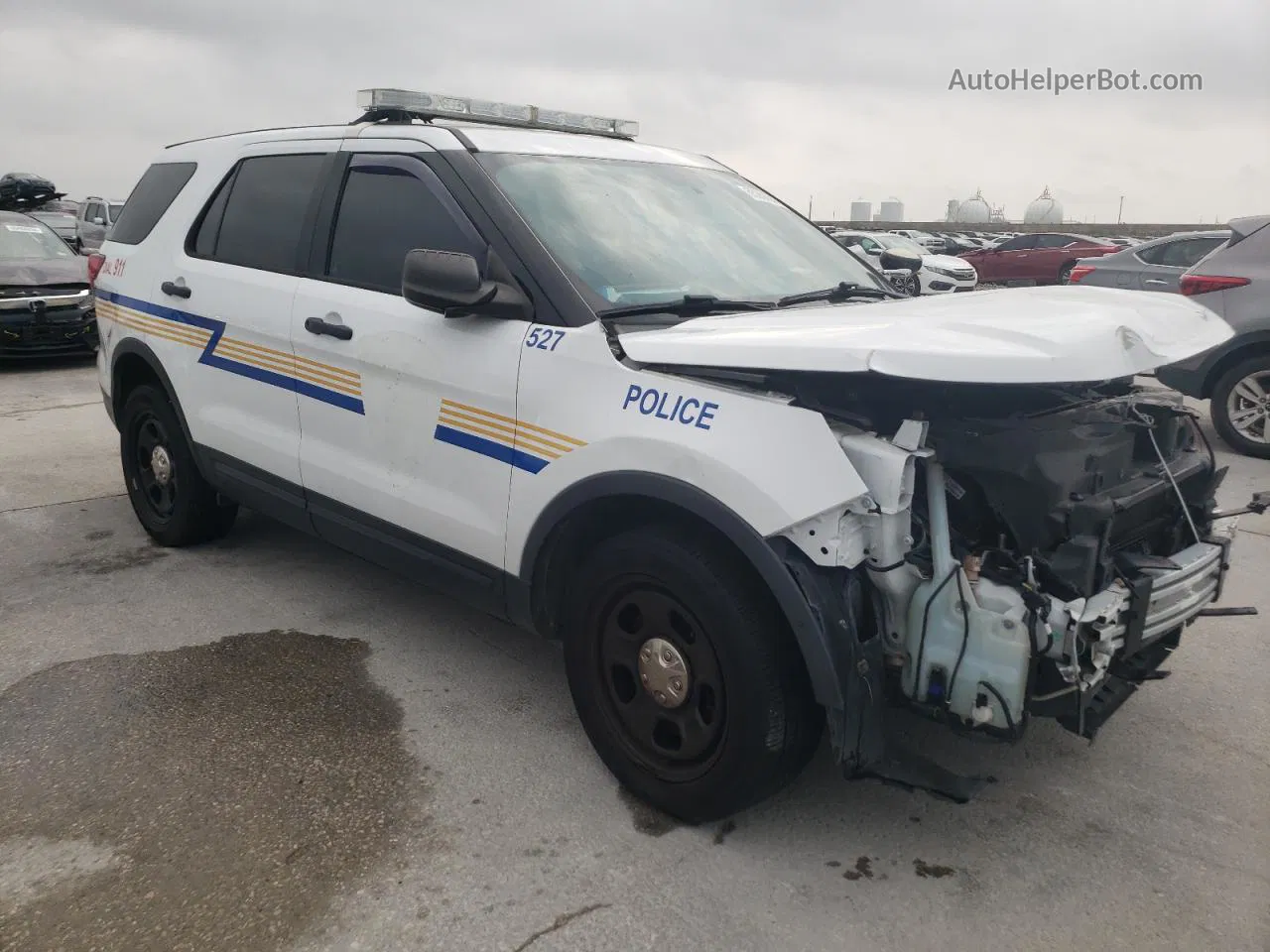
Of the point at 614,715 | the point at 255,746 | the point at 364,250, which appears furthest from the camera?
the point at 364,250

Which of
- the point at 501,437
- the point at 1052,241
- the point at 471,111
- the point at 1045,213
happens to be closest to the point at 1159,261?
the point at 471,111

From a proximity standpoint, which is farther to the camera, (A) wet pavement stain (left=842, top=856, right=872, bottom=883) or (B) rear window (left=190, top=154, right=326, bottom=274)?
(B) rear window (left=190, top=154, right=326, bottom=274)

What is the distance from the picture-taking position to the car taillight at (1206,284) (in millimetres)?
7312

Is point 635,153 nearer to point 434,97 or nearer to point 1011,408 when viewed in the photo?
point 434,97

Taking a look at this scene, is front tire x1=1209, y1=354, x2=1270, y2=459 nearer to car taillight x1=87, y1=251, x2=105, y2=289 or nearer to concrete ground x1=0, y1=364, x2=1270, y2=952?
concrete ground x1=0, y1=364, x2=1270, y2=952

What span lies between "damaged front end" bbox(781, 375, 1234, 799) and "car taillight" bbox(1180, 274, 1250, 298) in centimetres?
554

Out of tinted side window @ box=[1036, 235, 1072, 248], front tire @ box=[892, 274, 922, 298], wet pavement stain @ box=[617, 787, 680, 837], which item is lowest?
wet pavement stain @ box=[617, 787, 680, 837]

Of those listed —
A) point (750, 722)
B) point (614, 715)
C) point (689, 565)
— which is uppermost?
point (689, 565)

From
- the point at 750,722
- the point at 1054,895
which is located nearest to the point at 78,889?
the point at 750,722

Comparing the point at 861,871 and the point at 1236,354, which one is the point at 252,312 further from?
the point at 1236,354

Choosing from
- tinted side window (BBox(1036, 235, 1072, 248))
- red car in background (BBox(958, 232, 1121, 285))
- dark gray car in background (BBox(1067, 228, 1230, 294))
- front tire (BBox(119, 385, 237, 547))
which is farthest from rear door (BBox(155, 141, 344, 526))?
tinted side window (BBox(1036, 235, 1072, 248))

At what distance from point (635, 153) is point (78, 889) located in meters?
2.97

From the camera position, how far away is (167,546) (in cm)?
510

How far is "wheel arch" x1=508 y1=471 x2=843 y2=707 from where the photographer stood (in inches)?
95.7
